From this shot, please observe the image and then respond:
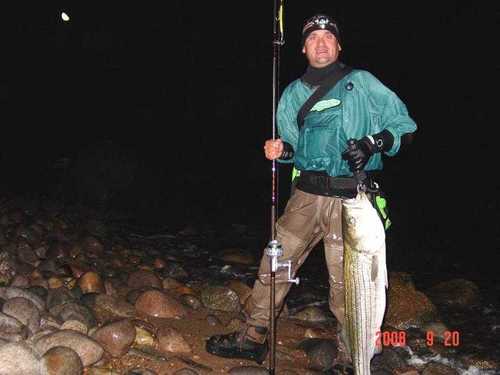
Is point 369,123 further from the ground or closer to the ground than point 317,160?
further from the ground

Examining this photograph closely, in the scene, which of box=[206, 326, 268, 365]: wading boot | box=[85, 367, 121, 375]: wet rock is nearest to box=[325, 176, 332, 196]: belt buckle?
box=[206, 326, 268, 365]: wading boot

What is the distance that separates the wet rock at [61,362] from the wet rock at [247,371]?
1.33m

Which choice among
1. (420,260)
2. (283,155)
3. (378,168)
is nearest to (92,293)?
(283,155)

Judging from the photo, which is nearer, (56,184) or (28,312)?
(28,312)

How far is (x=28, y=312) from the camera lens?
441 centimetres

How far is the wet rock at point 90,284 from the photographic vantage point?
5.93 m

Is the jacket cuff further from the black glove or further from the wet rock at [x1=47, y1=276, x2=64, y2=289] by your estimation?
the wet rock at [x1=47, y1=276, x2=64, y2=289]

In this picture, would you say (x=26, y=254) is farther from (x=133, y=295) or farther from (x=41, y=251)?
(x=133, y=295)

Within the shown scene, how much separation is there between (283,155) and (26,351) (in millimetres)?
2626

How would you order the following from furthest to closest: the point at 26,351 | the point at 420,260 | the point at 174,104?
the point at 174,104
the point at 420,260
the point at 26,351

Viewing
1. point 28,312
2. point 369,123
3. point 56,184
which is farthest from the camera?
point 56,184

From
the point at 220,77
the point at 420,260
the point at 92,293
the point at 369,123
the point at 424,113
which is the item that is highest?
the point at 220,77

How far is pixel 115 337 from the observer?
439cm

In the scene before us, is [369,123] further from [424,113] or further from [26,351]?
[424,113]
